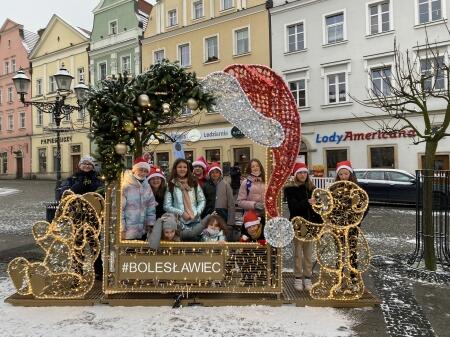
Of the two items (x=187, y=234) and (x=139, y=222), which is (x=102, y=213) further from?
(x=187, y=234)

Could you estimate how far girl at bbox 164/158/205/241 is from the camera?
203 inches

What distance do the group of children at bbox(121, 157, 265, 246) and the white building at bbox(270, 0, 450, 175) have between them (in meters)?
13.5

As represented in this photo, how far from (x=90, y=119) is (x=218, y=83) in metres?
1.54

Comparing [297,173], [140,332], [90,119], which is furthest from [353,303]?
[90,119]

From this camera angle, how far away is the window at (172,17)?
85.5 ft

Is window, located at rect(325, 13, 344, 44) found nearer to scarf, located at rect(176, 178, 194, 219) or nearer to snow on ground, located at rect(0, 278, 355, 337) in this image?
scarf, located at rect(176, 178, 194, 219)

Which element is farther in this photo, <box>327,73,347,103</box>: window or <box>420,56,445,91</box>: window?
<box>327,73,347,103</box>: window

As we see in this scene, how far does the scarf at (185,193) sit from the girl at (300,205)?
123 centimetres

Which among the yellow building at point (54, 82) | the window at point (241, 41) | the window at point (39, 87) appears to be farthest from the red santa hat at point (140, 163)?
the window at point (39, 87)

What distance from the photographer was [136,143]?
500 cm

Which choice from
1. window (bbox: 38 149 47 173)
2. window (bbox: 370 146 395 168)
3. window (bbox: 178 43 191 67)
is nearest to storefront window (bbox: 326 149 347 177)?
window (bbox: 370 146 395 168)

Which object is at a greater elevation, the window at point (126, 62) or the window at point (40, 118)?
the window at point (126, 62)

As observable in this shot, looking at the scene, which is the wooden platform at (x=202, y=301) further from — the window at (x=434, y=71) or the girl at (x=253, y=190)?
the window at (x=434, y=71)

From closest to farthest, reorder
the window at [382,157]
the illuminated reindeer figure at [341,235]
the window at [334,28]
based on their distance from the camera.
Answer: the illuminated reindeer figure at [341,235] → the window at [382,157] → the window at [334,28]
